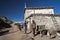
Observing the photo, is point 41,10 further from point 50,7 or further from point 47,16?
point 47,16

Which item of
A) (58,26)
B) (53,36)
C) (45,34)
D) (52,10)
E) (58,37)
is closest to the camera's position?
(58,37)

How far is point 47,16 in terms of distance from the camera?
1911 centimetres

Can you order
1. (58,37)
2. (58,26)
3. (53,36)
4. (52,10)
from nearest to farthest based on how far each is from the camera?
1. (58,37)
2. (53,36)
3. (58,26)
4. (52,10)

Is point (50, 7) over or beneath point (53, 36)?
over

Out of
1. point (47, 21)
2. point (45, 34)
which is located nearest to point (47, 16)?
point (47, 21)

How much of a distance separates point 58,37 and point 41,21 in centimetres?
722

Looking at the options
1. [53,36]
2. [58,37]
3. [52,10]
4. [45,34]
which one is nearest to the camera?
[58,37]

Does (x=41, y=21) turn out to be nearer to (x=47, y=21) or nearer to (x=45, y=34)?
(x=47, y=21)

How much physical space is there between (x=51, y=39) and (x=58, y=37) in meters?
0.84

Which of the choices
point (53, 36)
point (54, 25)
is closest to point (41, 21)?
point (54, 25)

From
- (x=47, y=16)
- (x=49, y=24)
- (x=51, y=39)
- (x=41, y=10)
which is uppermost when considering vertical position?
(x=41, y=10)

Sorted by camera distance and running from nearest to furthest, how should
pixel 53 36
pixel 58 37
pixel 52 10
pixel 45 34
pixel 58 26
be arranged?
1. pixel 58 37
2. pixel 53 36
3. pixel 45 34
4. pixel 58 26
5. pixel 52 10

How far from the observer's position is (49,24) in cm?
1817

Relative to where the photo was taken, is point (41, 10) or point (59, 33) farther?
point (41, 10)
